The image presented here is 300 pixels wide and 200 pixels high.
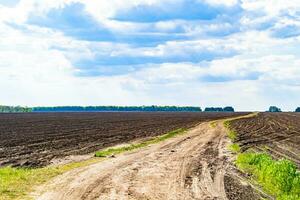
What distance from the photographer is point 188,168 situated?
25.2 metres

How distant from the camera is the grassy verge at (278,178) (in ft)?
62.1

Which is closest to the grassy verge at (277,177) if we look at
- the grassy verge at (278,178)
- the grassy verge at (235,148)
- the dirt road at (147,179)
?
the grassy verge at (278,178)

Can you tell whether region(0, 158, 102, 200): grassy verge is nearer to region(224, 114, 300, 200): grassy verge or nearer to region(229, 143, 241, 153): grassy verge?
region(224, 114, 300, 200): grassy verge

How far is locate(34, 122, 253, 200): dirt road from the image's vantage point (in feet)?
58.7

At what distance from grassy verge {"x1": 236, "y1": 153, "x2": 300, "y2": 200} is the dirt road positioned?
1.65 meters

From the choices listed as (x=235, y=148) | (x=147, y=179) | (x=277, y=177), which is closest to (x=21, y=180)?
(x=147, y=179)

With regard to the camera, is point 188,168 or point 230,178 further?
point 188,168

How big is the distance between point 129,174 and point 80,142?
20147mm

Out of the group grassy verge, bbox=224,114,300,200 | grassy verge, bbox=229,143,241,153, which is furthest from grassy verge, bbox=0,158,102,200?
grassy verge, bbox=229,143,241,153

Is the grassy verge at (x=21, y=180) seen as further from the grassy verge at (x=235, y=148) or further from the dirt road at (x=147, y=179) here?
the grassy verge at (x=235, y=148)

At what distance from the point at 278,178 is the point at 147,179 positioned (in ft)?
17.1

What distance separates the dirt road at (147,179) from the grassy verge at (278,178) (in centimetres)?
165

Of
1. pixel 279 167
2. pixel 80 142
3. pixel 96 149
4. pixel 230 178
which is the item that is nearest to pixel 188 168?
pixel 230 178

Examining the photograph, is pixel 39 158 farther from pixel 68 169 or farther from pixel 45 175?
pixel 45 175
